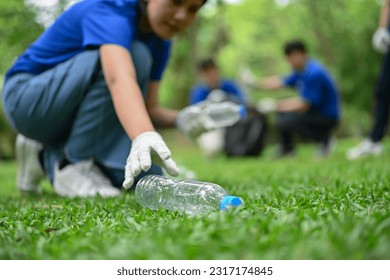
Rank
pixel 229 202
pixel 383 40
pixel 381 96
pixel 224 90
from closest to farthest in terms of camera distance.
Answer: pixel 229 202
pixel 383 40
pixel 381 96
pixel 224 90

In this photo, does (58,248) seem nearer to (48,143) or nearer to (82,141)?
(82,141)

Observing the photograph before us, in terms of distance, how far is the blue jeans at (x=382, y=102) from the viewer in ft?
13.9

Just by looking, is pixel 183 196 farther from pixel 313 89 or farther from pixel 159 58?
pixel 313 89

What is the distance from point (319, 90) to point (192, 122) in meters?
3.20

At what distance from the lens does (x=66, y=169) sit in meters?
2.37

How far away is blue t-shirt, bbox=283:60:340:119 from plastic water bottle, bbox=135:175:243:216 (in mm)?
3907

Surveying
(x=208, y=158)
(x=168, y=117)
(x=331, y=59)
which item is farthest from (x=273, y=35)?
(x=168, y=117)

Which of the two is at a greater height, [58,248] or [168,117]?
[58,248]

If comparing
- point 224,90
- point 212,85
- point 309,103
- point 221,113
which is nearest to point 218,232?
point 221,113

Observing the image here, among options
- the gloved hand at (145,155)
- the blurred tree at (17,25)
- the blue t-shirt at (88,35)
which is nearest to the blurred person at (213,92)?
the blurred tree at (17,25)

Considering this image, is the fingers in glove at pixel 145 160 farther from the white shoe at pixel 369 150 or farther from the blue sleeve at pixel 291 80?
the blue sleeve at pixel 291 80

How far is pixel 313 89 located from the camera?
553 centimetres

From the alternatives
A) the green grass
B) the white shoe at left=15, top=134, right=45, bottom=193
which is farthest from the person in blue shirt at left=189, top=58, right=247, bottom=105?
the green grass

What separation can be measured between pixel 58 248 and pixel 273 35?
18.0 metres
